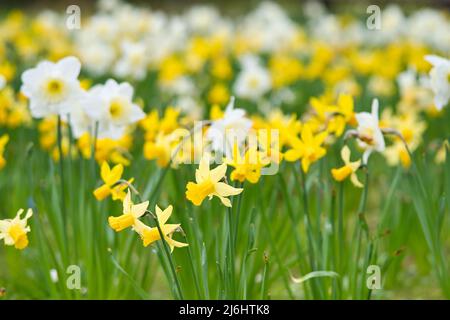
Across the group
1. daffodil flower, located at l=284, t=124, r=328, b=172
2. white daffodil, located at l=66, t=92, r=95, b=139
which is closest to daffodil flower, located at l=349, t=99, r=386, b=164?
daffodil flower, located at l=284, t=124, r=328, b=172

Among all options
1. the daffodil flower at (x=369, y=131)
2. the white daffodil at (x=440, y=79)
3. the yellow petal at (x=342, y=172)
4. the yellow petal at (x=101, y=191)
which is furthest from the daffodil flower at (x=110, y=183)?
the white daffodil at (x=440, y=79)

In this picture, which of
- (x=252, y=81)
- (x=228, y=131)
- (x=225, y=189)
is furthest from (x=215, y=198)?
(x=252, y=81)

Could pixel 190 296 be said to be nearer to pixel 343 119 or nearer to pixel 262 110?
pixel 343 119

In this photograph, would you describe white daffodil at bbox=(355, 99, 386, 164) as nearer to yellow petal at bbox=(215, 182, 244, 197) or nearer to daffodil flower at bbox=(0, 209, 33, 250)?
yellow petal at bbox=(215, 182, 244, 197)

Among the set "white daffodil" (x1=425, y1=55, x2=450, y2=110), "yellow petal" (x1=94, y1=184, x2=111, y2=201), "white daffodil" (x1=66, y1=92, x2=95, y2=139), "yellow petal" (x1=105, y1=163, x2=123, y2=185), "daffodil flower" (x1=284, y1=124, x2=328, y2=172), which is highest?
"white daffodil" (x1=425, y1=55, x2=450, y2=110)

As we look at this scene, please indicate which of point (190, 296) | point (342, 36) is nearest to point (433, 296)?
point (190, 296)

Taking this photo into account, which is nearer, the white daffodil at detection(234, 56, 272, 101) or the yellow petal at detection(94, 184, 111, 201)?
the yellow petal at detection(94, 184, 111, 201)

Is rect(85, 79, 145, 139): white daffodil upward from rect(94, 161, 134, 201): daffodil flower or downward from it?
upward
